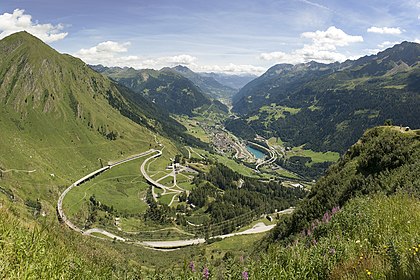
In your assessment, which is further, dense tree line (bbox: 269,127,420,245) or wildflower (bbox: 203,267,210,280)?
dense tree line (bbox: 269,127,420,245)

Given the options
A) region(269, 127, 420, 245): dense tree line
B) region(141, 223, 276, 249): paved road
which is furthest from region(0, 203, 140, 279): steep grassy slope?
region(141, 223, 276, 249): paved road

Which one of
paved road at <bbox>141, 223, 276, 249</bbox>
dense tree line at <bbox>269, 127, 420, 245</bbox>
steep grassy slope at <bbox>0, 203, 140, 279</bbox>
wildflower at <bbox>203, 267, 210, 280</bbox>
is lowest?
paved road at <bbox>141, 223, 276, 249</bbox>

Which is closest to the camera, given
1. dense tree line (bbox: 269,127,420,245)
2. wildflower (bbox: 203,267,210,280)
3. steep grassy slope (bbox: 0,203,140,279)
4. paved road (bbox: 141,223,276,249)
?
steep grassy slope (bbox: 0,203,140,279)

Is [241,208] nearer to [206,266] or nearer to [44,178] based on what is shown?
[44,178]

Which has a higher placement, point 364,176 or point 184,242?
point 364,176

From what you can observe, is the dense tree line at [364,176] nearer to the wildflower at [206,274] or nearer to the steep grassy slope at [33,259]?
the wildflower at [206,274]

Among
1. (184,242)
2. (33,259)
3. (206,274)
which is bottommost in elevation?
(184,242)

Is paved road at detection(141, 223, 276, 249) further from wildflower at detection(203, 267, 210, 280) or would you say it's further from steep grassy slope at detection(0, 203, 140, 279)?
steep grassy slope at detection(0, 203, 140, 279)

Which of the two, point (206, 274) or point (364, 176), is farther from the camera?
point (364, 176)

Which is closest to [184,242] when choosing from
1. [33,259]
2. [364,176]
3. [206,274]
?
[364,176]

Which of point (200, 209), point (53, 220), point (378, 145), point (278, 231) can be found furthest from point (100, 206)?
point (53, 220)

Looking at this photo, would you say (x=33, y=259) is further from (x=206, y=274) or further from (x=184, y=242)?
(x=184, y=242)

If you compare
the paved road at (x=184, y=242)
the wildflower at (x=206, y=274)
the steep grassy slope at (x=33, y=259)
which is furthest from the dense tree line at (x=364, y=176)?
the paved road at (x=184, y=242)
